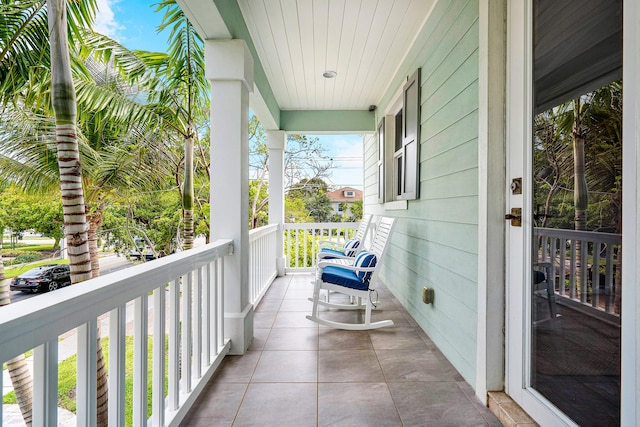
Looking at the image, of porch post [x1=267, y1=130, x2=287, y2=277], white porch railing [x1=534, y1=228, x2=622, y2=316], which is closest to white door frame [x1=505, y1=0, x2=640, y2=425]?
white porch railing [x1=534, y1=228, x2=622, y2=316]

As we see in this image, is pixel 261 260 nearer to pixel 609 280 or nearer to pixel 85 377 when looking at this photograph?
pixel 85 377

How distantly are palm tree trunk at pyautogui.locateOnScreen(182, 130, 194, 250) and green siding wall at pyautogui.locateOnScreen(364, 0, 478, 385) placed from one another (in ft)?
8.20

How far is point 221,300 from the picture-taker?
2193mm

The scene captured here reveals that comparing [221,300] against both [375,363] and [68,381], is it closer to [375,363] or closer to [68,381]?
[375,363]

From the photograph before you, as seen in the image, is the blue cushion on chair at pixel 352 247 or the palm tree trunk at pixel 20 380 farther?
the blue cushion on chair at pixel 352 247

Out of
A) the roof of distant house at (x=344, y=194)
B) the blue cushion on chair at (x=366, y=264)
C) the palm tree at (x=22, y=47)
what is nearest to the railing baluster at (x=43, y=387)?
the blue cushion on chair at (x=366, y=264)

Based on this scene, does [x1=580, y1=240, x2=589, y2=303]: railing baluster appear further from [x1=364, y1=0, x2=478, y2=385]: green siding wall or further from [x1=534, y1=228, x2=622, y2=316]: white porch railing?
[x1=364, y1=0, x2=478, y2=385]: green siding wall

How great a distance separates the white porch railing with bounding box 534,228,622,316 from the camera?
42.1 inches

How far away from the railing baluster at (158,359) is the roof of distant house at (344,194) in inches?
351

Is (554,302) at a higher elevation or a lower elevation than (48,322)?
lower

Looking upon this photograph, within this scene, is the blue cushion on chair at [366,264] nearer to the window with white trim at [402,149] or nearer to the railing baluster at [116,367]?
the window with white trim at [402,149]

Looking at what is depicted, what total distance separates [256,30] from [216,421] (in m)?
2.79

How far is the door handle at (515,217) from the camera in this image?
5.14 ft

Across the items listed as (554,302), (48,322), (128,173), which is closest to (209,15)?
(48,322)
